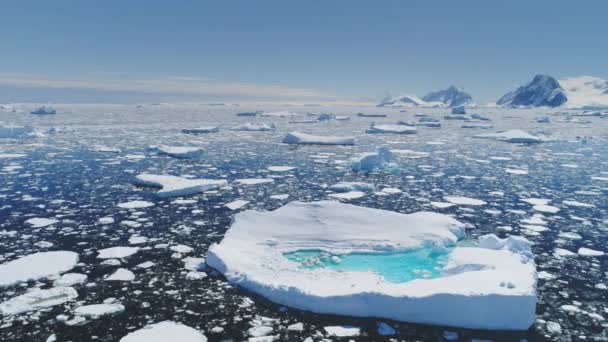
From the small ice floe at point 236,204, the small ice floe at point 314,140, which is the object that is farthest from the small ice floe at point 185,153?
the small ice floe at point 236,204

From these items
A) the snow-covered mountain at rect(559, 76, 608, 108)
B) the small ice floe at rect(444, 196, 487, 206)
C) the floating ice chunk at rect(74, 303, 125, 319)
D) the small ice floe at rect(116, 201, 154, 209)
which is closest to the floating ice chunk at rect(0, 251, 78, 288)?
the floating ice chunk at rect(74, 303, 125, 319)

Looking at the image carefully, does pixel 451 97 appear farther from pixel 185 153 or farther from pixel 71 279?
pixel 71 279

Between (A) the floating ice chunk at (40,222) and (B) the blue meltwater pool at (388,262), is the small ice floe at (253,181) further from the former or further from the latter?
(B) the blue meltwater pool at (388,262)

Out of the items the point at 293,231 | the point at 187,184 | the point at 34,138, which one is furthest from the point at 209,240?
the point at 34,138

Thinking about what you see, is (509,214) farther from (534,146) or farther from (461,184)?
(534,146)

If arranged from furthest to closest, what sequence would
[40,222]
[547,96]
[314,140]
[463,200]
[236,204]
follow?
[547,96] < [314,140] < [463,200] < [236,204] < [40,222]

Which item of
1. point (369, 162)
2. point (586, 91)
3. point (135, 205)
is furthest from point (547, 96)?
point (135, 205)
